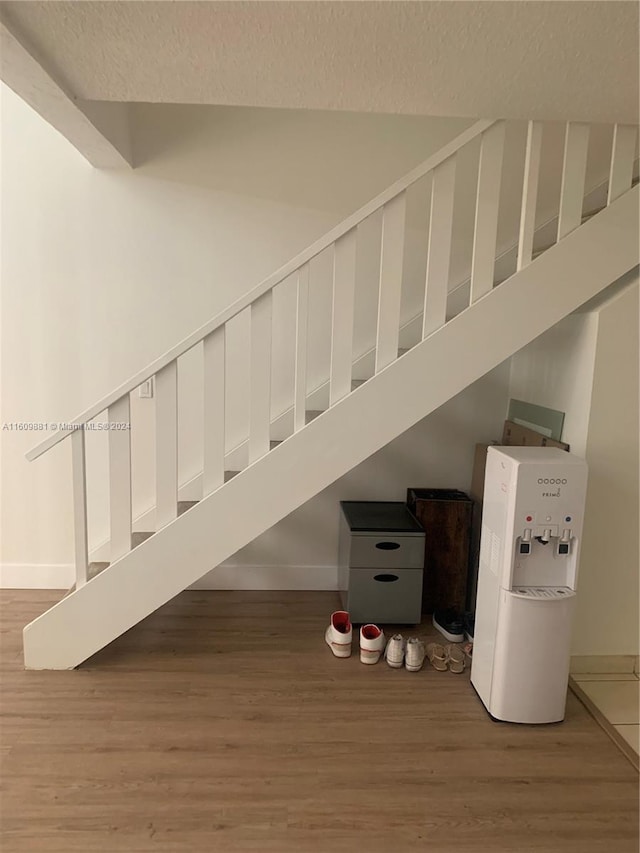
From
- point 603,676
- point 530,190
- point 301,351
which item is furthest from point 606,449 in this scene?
point 301,351

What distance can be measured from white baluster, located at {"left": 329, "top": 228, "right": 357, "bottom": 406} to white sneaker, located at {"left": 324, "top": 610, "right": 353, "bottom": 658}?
1.02 metres

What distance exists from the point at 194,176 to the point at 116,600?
83.0 inches

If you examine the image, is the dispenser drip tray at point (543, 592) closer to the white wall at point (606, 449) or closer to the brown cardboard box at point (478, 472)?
the white wall at point (606, 449)

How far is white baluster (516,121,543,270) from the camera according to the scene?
2328mm

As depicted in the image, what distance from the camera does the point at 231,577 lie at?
130 inches

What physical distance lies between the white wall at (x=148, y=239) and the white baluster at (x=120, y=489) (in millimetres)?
732

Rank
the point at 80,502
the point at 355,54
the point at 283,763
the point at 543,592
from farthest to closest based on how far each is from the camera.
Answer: the point at 80,502, the point at 543,592, the point at 283,763, the point at 355,54

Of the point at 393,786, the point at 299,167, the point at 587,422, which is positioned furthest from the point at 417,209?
the point at 393,786

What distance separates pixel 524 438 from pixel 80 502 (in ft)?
6.71

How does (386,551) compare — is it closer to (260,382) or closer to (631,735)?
(260,382)

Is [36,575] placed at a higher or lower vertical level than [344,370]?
lower

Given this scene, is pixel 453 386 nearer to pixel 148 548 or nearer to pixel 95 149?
pixel 148 548

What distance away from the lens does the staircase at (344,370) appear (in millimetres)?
2342

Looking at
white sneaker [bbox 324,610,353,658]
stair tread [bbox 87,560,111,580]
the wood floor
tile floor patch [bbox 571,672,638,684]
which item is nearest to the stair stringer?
stair tread [bbox 87,560,111,580]
